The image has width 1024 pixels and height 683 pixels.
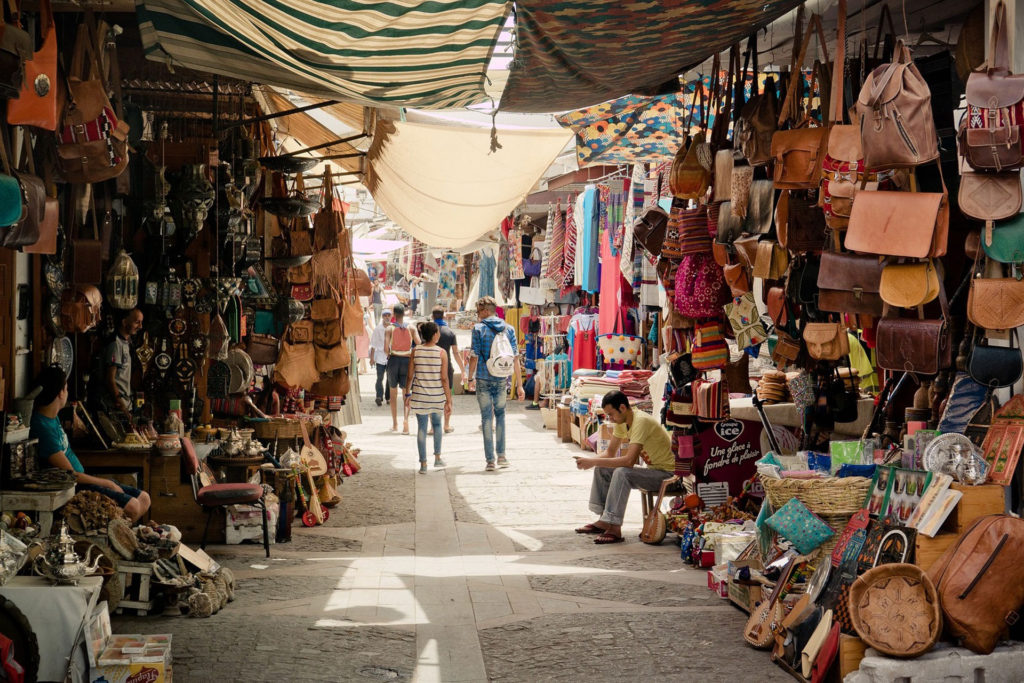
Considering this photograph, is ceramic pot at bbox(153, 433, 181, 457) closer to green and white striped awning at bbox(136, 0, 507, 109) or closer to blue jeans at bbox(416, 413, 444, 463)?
green and white striped awning at bbox(136, 0, 507, 109)

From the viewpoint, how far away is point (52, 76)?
15.0 feet

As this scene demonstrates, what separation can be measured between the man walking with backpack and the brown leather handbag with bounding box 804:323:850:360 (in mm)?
6107

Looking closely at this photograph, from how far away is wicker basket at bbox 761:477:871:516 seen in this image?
5328 millimetres

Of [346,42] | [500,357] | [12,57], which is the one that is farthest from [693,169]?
[500,357]

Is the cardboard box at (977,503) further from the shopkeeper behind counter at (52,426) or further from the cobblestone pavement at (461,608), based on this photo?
the shopkeeper behind counter at (52,426)

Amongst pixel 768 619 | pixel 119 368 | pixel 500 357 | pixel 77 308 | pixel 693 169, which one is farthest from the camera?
pixel 500 357

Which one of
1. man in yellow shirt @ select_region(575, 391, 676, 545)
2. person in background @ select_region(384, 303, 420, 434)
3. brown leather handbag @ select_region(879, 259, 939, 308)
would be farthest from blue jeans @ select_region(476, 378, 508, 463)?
brown leather handbag @ select_region(879, 259, 939, 308)

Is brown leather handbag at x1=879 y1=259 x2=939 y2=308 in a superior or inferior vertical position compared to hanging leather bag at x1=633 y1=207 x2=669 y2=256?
inferior

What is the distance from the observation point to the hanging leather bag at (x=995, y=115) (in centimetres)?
428

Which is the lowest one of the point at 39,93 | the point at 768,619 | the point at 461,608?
the point at 461,608

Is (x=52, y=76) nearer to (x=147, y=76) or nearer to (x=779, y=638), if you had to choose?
(x=147, y=76)

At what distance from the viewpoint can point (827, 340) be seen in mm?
6152

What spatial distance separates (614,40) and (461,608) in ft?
11.2

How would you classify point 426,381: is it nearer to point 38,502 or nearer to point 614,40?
point 38,502
